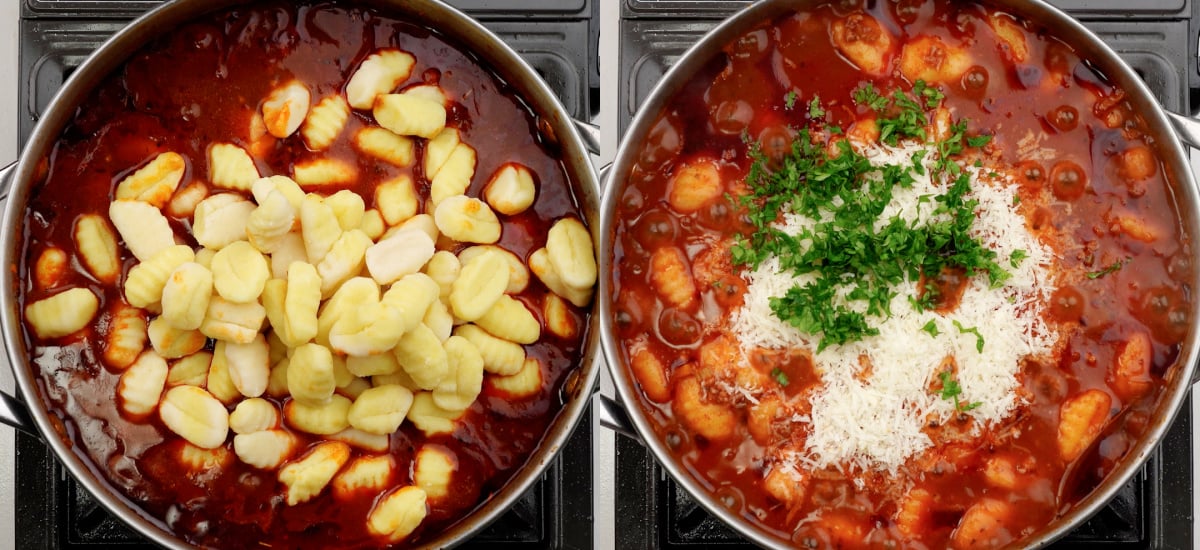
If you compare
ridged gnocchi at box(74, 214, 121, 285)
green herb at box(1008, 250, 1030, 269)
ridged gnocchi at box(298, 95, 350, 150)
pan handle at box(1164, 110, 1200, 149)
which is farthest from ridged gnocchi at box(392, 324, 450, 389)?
pan handle at box(1164, 110, 1200, 149)

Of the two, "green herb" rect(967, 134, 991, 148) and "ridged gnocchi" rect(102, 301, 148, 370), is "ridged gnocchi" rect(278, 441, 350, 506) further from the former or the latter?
"green herb" rect(967, 134, 991, 148)

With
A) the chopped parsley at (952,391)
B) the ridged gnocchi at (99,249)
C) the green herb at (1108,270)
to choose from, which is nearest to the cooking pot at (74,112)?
the ridged gnocchi at (99,249)

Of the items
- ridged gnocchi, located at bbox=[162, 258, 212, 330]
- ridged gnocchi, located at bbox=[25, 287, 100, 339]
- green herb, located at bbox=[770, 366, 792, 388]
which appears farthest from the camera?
green herb, located at bbox=[770, 366, 792, 388]

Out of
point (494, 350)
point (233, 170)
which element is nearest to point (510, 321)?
point (494, 350)

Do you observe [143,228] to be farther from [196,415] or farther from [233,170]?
[196,415]

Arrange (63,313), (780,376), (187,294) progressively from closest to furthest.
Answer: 1. (187,294)
2. (63,313)
3. (780,376)

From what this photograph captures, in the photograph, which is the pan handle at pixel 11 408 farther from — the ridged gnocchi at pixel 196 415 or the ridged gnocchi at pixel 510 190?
the ridged gnocchi at pixel 510 190

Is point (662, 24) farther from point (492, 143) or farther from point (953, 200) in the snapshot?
point (953, 200)
